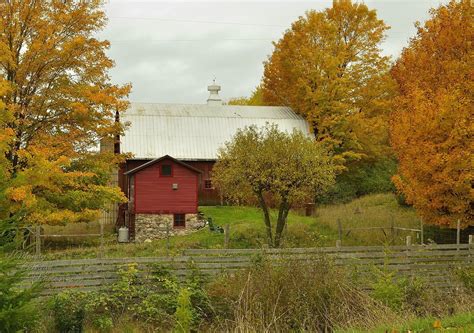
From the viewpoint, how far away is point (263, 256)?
14.7 metres

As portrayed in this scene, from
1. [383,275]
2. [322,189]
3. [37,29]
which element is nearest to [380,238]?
[322,189]

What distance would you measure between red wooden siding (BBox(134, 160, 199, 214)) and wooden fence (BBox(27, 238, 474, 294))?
1253 cm

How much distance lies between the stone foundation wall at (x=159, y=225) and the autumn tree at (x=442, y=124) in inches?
429

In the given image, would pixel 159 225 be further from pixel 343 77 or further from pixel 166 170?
pixel 343 77

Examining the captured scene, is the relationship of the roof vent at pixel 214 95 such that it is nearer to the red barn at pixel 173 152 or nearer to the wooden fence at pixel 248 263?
the red barn at pixel 173 152

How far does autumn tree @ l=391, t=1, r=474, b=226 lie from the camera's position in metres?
19.6

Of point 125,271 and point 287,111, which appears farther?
point 287,111

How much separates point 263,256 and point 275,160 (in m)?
8.80

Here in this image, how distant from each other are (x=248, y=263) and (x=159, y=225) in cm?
1448

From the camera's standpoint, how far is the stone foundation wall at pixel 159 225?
28719 mm

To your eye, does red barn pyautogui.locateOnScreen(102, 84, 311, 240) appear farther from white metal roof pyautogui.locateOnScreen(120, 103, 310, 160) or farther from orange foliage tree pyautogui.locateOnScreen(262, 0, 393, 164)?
orange foliage tree pyautogui.locateOnScreen(262, 0, 393, 164)

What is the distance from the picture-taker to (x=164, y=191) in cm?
2972

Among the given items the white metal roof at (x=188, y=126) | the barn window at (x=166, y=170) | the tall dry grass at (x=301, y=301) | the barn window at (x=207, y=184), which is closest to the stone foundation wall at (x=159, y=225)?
the barn window at (x=166, y=170)

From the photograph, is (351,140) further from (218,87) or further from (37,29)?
(37,29)
